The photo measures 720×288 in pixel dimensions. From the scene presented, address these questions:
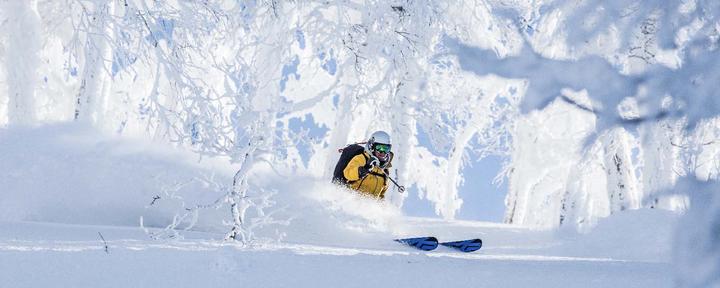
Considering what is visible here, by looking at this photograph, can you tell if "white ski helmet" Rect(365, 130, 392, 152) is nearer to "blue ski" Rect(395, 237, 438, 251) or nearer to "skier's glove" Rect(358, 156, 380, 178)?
"skier's glove" Rect(358, 156, 380, 178)

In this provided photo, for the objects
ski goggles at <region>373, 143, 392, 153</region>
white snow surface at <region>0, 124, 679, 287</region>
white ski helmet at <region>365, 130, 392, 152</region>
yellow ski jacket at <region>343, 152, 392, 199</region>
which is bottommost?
white snow surface at <region>0, 124, 679, 287</region>

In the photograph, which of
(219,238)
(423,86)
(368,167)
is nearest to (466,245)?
(219,238)

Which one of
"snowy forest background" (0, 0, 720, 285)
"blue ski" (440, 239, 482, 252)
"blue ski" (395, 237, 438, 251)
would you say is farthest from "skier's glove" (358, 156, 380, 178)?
"blue ski" (440, 239, 482, 252)

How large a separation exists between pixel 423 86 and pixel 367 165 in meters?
1.60

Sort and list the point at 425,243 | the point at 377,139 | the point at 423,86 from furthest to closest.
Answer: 1. the point at 423,86
2. the point at 377,139
3. the point at 425,243

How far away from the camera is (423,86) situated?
10461 mm

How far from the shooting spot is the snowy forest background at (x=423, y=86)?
273 cm

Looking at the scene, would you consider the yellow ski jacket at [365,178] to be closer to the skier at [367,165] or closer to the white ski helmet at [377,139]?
the skier at [367,165]

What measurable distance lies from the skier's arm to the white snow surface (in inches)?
9.9

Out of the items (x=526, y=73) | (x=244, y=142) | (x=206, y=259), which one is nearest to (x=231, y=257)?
(x=206, y=259)

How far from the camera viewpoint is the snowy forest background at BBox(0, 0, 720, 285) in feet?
8.95

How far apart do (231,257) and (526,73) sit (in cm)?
225

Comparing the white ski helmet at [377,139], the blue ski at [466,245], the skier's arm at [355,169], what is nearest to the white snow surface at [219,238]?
the blue ski at [466,245]

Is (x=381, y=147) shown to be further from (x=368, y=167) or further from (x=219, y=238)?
(x=219, y=238)
